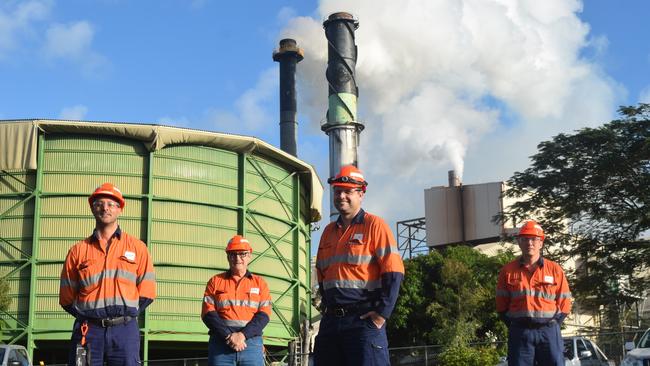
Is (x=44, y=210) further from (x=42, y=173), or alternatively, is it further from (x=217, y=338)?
(x=217, y=338)

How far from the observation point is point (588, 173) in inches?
1256

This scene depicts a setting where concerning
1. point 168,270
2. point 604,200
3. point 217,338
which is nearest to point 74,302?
point 217,338

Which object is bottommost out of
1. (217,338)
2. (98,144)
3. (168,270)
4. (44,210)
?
(217,338)

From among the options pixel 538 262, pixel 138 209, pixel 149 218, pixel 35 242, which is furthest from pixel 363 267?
pixel 35 242

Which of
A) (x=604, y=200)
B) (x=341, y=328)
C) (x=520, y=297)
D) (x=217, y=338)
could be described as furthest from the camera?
(x=604, y=200)

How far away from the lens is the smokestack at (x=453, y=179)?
7150 cm

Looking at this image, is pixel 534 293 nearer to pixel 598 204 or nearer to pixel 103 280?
pixel 103 280

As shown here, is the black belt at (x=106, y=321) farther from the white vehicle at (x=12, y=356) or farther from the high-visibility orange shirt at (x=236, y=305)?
the white vehicle at (x=12, y=356)

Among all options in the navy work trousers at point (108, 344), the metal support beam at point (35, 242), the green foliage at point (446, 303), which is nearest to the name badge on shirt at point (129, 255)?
the navy work trousers at point (108, 344)

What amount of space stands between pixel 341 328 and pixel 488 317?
3978 centimetres

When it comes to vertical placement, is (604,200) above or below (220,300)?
above

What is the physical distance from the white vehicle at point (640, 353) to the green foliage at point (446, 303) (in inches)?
977

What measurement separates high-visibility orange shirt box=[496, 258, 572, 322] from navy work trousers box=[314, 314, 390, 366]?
3066mm

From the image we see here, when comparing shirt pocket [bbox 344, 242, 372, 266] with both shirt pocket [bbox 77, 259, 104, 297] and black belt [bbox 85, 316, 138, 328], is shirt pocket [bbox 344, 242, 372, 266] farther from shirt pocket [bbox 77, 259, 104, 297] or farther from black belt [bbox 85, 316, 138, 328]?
shirt pocket [bbox 77, 259, 104, 297]
